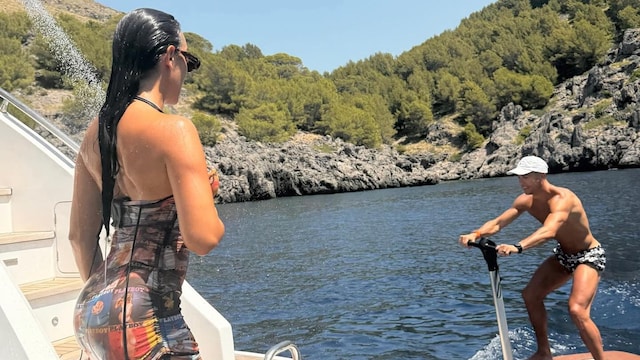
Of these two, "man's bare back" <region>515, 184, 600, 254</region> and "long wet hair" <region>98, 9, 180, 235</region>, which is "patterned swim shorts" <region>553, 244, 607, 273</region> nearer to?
"man's bare back" <region>515, 184, 600, 254</region>

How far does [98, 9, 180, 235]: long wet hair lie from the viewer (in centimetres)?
168

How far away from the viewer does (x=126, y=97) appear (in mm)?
1700

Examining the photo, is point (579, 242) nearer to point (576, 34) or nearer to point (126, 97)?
point (126, 97)

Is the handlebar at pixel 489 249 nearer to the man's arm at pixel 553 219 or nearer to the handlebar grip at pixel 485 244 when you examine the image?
the handlebar grip at pixel 485 244

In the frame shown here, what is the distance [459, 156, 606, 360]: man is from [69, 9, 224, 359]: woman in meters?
3.86

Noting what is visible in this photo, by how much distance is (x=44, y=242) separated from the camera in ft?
12.1

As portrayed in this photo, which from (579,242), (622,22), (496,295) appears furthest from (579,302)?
(622,22)

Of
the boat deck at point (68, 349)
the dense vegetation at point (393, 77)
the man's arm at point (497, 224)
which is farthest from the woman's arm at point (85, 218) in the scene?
the dense vegetation at point (393, 77)

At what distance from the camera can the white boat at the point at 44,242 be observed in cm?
299

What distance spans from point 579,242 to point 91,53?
70299 mm

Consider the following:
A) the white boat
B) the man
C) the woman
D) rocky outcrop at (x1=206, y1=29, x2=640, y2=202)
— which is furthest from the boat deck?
rocky outcrop at (x1=206, y1=29, x2=640, y2=202)

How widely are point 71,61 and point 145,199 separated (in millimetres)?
90301

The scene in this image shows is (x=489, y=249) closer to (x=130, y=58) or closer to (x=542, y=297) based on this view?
(x=542, y=297)

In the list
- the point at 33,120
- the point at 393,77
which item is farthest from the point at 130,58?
the point at 393,77
